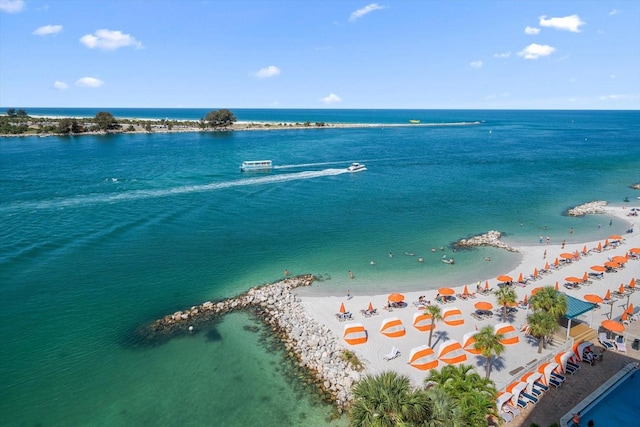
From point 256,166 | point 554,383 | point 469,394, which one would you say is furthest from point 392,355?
point 256,166

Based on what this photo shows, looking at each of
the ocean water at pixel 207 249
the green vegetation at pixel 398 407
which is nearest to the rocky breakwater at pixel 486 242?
the ocean water at pixel 207 249

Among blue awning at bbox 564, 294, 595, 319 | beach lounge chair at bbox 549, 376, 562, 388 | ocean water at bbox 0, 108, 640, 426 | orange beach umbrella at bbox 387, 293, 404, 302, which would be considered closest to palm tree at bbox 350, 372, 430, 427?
ocean water at bbox 0, 108, 640, 426

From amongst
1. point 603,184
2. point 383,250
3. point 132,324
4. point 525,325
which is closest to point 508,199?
point 603,184

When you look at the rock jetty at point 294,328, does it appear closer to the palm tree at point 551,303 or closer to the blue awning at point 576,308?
the palm tree at point 551,303

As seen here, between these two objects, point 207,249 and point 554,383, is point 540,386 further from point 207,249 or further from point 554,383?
point 207,249

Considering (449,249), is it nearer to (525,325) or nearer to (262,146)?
(525,325)
